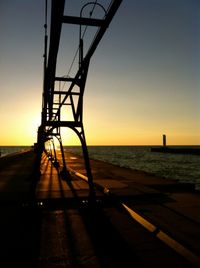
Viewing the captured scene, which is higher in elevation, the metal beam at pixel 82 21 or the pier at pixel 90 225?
the metal beam at pixel 82 21

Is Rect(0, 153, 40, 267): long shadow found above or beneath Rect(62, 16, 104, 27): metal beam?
beneath

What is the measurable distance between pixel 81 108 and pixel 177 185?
712cm

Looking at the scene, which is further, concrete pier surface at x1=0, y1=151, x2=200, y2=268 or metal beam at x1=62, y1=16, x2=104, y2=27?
concrete pier surface at x1=0, y1=151, x2=200, y2=268

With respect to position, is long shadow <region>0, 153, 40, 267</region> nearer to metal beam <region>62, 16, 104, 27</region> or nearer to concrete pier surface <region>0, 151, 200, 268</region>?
concrete pier surface <region>0, 151, 200, 268</region>

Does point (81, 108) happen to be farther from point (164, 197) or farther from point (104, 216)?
point (164, 197)

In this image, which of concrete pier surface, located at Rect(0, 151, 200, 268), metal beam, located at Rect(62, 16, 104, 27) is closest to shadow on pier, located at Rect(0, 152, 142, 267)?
concrete pier surface, located at Rect(0, 151, 200, 268)

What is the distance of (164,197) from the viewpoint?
10445 mm

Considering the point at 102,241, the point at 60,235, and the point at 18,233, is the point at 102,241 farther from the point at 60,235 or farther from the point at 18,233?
the point at 18,233

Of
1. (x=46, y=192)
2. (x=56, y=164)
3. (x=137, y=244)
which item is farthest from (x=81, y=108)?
(x=56, y=164)

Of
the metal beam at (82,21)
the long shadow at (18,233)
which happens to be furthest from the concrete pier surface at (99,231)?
the metal beam at (82,21)

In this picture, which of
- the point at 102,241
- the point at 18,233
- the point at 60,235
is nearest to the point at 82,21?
the point at 102,241

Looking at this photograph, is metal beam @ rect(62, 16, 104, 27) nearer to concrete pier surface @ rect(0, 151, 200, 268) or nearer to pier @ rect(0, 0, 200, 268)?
pier @ rect(0, 0, 200, 268)

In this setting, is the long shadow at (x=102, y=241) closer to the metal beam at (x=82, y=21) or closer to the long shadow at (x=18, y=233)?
the long shadow at (x=18, y=233)

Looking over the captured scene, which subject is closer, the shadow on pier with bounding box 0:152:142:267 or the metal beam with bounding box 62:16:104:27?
the metal beam with bounding box 62:16:104:27
